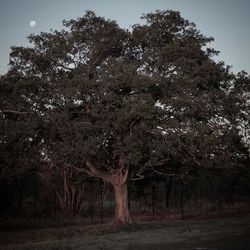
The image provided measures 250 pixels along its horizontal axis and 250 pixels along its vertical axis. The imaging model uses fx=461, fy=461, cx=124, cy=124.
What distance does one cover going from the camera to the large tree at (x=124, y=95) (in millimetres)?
26266

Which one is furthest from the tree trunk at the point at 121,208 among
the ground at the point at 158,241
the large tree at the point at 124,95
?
the ground at the point at 158,241

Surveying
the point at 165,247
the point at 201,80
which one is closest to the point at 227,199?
the point at 201,80

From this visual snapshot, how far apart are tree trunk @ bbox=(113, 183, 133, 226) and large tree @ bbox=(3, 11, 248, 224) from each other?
7 cm

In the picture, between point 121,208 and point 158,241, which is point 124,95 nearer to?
point 121,208

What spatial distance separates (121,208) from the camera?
31234 mm

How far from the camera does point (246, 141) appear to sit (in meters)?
33.3

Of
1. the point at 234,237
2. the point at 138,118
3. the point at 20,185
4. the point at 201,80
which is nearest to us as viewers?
the point at 234,237

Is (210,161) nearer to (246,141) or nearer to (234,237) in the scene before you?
(246,141)

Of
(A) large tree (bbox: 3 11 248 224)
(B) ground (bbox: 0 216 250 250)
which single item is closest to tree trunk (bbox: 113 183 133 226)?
(A) large tree (bbox: 3 11 248 224)

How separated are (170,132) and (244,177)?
3173cm

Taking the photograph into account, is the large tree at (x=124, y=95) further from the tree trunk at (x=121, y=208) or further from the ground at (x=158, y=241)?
the ground at (x=158, y=241)

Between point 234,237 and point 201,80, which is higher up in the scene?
point 201,80

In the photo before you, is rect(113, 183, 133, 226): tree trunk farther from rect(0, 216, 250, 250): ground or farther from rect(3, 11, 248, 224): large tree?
rect(0, 216, 250, 250): ground

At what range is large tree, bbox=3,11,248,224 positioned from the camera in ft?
86.2
